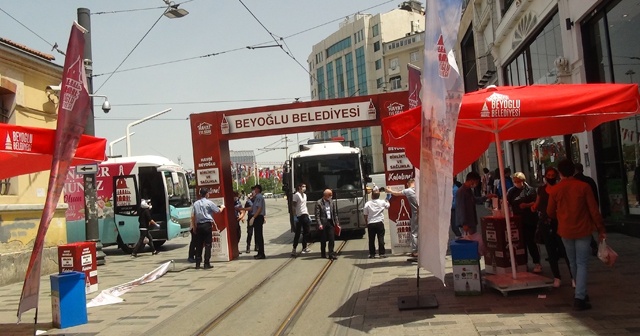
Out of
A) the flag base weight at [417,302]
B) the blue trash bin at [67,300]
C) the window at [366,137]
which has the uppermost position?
the window at [366,137]

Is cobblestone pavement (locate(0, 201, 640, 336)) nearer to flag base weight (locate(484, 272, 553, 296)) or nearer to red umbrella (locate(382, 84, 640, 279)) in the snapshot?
flag base weight (locate(484, 272, 553, 296))

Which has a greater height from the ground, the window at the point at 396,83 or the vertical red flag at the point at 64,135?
the window at the point at 396,83

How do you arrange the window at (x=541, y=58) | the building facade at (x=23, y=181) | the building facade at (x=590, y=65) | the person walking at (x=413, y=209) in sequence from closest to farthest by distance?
the building facade at (x=590, y=65)
the person walking at (x=413, y=209)
the building facade at (x=23, y=181)
the window at (x=541, y=58)

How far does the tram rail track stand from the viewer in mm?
7145

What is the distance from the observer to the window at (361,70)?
84.7m

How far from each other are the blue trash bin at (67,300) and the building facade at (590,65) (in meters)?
10.8

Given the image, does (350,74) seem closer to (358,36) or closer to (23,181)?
(358,36)

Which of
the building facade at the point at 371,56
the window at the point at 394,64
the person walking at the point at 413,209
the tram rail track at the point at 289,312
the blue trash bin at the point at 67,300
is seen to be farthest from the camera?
the building facade at the point at 371,56

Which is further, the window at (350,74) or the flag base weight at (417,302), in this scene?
the window at (350,74)

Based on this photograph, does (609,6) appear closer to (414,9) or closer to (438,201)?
(438,201)

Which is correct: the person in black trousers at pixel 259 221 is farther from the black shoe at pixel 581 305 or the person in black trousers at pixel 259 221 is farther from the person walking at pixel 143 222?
the black shoe at pixel 581 305

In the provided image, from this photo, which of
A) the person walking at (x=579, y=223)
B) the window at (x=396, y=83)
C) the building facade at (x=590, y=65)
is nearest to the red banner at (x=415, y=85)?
the building facade at (x=590, y=65)

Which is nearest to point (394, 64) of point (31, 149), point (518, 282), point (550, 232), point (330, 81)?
point (330, 81)

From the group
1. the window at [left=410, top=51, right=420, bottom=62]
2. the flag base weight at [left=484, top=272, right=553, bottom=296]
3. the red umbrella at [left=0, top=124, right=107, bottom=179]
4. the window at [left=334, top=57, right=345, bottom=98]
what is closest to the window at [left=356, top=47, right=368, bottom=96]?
the window at [left=334, top=57, right=345, bottom=98]
